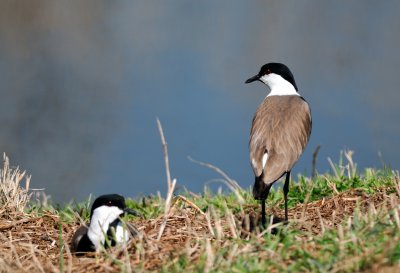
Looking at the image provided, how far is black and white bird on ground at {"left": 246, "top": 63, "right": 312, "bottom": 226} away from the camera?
6.45m

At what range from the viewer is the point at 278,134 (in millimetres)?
6895

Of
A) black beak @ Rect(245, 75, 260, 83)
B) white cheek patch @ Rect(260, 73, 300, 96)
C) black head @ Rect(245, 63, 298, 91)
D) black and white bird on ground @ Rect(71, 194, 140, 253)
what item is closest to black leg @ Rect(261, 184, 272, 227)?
black and white bird on ground @ Rect(71, 194, 140, 253)

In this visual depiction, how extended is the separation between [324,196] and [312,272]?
3.53m

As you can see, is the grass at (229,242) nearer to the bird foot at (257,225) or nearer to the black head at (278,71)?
the bird foot at (257,225)

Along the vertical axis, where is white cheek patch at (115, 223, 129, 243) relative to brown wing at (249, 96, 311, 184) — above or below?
below

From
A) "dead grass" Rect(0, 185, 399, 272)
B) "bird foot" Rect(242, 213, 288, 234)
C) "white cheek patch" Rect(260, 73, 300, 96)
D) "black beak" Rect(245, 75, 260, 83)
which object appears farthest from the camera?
"black beak" Rect(245, 75, 260, 83)

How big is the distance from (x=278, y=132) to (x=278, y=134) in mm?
33

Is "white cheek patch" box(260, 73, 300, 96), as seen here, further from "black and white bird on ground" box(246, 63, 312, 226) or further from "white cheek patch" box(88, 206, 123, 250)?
"white cheek patch" box(88, 206, 123, 250)

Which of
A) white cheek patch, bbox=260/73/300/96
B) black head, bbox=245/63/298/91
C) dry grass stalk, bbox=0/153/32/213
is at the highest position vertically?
black head, bbox=245/63/298/91

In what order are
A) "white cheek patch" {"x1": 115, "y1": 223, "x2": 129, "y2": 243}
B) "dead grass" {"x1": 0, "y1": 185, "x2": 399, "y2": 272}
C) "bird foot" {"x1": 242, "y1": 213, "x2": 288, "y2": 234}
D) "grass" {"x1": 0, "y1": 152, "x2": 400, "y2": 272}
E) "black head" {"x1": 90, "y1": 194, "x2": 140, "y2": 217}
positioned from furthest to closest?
"black head" {"x1": 90, "y1": 194, "x2": 140, "y2": 217} → "white cheek patch" {"x1": 115, "y1": 223, "x2": 129, "y2": 243} → "bird foot" {"x1": 242, "y1": 213, "x2": 288, "y2": 234} → "dead grass" {"x1": 0, "y1": 185, "x2": 399, "y2": 272} → "grass" {"x1": 0, "y1": 152, "x2": 400, "y2": 272}

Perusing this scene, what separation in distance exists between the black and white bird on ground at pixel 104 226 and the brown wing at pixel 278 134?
1.34 metres

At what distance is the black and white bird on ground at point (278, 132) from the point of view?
6447mm

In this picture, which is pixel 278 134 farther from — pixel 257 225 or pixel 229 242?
pixel 229 242

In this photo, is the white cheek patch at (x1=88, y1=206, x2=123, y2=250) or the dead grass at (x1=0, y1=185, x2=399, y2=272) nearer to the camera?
the dead grass at (x1=0, y1=185, x2=399, y2=272)
